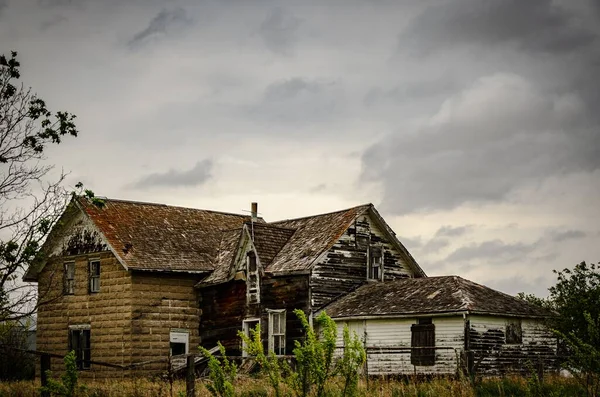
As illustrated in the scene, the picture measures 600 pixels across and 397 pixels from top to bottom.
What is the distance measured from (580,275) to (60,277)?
2159 centimetres

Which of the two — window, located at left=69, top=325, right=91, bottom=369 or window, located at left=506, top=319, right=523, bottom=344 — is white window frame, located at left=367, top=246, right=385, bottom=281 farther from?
window, located at left=69, top=325, right=91, bottom=369

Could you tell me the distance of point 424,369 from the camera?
27.4 m

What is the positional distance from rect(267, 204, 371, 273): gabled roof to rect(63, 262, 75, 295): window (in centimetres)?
926

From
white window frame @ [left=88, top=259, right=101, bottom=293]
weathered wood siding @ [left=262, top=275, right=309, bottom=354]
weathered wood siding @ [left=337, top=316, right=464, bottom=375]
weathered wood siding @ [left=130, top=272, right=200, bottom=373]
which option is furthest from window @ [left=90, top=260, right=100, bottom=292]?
weathered wood siding @ [left=337, top=316, right=464, bottom=375]

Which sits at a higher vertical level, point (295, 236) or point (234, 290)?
point (295, 236)

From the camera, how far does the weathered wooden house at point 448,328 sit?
87.7 feet

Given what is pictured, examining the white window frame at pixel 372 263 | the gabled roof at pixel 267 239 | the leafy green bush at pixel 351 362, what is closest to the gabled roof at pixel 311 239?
the gabled roof at pixel 267 239

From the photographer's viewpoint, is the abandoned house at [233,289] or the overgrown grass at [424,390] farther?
the abandoned house at [233,289]

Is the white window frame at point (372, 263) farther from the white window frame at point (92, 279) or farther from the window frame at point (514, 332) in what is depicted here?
the white window frame at point (92, 279)

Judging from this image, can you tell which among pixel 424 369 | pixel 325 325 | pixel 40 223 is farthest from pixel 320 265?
pixel 325 325

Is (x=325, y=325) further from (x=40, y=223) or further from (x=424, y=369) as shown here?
(x=424, y=369)

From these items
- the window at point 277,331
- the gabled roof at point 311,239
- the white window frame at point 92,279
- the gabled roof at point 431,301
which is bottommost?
the window at point 277,331

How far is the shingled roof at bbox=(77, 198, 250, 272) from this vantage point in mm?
33188

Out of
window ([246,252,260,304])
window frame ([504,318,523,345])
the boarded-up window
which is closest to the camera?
the boarded-up window
